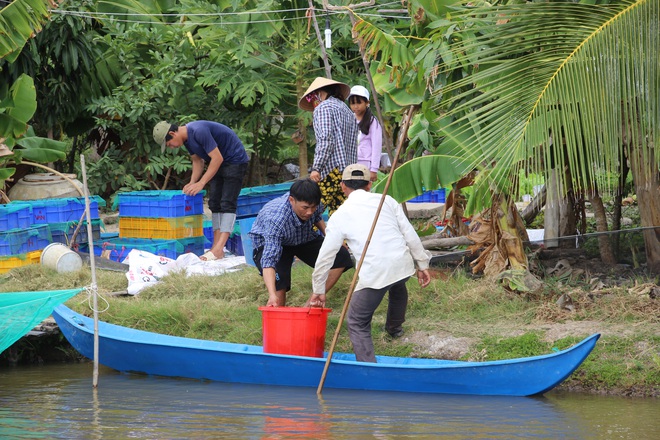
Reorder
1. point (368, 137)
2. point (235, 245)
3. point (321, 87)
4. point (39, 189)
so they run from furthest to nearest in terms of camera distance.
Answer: point (39, 189)
point (235, 245)
point (368, 137)
point (321, 87)

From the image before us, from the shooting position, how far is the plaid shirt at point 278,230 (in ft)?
24.6

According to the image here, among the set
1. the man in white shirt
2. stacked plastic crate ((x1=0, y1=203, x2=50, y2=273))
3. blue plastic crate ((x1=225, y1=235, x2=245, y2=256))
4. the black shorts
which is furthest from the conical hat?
stacked plastic crate ((x1=0, y1=203, x2=50, y2=273))

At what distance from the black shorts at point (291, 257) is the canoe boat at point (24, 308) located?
1.77 m

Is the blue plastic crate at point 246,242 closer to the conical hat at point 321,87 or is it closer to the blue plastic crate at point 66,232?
the conical hat at point 321,87

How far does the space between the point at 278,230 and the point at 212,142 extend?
305cm

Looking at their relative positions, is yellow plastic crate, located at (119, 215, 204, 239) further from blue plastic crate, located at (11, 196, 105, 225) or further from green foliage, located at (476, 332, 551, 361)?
green foliage, located at (476, 332, 551, 361)

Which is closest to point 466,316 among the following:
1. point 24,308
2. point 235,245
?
point 24,308

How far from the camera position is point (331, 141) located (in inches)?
351

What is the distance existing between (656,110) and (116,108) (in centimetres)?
909

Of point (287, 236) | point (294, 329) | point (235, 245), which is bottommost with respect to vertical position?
point (294, 329)

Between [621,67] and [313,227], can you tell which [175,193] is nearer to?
[313,227]

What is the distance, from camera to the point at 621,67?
5.91 metres

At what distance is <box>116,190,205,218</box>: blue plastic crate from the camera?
1080 cm

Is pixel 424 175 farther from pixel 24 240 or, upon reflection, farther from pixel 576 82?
pixel 24 240
